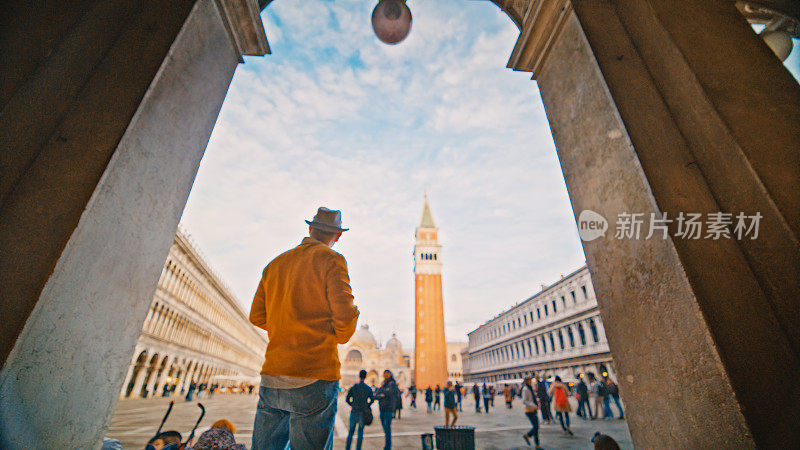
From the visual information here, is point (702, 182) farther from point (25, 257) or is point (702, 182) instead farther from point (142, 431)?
point (142, 431)

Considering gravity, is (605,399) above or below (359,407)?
above

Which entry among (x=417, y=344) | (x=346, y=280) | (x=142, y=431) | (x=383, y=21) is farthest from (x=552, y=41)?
(x=417, y=344)

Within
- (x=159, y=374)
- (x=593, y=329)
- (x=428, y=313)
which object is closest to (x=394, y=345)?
(x=428, y=313)

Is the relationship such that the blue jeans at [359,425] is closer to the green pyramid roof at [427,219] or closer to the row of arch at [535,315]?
the row of arch at [535,315]

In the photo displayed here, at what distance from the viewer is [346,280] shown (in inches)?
73.6

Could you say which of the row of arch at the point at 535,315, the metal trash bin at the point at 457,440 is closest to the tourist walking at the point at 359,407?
the metal trash bin at the point at 457,440

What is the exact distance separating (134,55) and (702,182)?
3.98m

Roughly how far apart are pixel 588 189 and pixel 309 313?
2369 millimetres

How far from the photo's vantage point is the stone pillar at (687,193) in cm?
169

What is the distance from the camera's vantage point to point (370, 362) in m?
64.4

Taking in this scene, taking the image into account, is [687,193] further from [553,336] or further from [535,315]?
[535,315]

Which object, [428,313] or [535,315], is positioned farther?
[428,313]

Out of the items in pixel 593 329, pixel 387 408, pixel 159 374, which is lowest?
pixel 387 408

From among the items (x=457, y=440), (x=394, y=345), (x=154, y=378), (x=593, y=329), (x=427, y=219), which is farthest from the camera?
(x=394, y=345)
